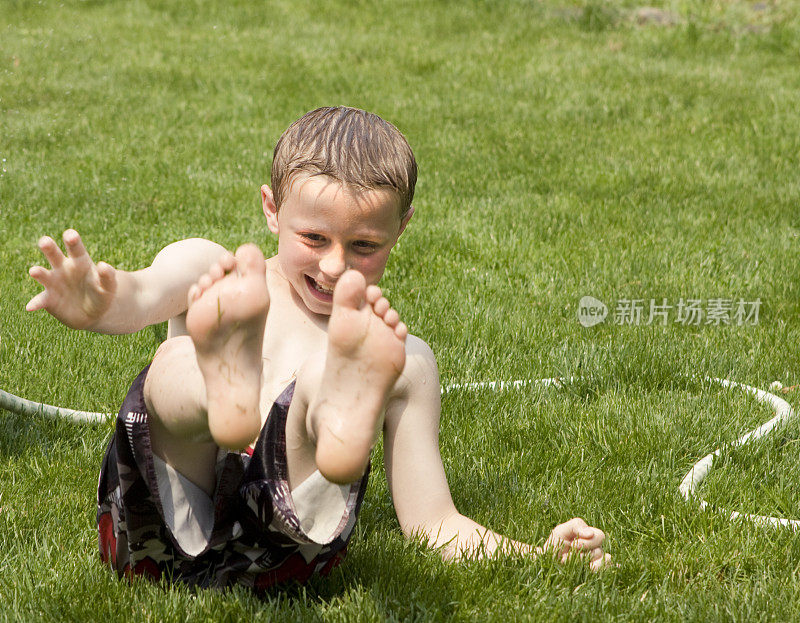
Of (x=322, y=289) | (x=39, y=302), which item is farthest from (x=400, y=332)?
(x=39, y=302)

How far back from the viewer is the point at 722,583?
243cm

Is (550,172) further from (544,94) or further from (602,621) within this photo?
(602,621)

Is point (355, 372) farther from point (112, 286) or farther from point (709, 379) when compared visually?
point (709, 379)

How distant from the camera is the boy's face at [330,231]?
223cm

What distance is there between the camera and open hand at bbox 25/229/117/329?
202 centimetres

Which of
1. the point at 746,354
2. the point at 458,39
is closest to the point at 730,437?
the point at 746,354

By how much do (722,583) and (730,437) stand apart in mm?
853

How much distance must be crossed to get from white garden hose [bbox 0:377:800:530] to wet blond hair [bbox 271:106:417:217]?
47.2 inches

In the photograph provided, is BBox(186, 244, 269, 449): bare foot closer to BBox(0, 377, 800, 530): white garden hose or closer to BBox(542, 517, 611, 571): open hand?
BBox(542, 517, 611, 571): open hand

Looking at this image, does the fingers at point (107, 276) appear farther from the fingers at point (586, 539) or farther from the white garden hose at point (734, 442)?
the white garden hose at point (734, 442)

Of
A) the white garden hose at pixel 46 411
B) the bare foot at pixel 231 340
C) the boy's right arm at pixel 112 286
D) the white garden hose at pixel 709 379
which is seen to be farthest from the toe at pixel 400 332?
the white garden hose at pixel 46 411

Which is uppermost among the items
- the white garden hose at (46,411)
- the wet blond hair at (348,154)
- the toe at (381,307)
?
the wet blond hair at (348,154)

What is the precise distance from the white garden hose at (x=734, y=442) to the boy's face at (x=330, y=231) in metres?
1.18

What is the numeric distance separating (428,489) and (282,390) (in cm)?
46
